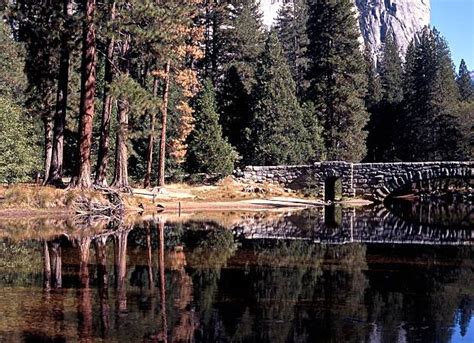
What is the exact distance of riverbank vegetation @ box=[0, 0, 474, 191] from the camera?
2469cm

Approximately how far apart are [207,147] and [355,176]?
28.1 feet

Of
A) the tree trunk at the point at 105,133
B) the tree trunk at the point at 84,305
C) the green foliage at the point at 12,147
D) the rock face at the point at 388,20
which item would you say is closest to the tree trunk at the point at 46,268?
the tree trunk at the point at 84,305

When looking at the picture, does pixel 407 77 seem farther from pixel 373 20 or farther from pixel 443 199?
pixel 373 20

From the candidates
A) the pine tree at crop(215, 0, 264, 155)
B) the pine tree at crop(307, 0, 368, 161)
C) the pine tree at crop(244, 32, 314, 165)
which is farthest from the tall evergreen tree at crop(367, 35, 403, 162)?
the pine tree at crop(244, 32, 314, 165)

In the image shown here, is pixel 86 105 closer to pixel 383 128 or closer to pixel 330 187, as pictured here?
pixel 330 187

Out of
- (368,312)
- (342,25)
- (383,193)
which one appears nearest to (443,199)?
(383,193)

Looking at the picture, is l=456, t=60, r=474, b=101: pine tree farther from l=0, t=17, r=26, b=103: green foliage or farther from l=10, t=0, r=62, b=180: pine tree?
l=10, t=0, r=62, b=180: pine tree

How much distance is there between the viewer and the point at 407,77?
2635 inches

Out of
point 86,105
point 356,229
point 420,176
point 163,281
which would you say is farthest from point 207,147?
point 163,281

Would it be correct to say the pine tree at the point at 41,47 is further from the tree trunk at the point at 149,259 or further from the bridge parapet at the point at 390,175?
the bridge parapet at the point at 390,175

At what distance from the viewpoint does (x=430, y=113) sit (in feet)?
185

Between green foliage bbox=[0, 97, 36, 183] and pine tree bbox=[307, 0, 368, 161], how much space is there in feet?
76.2

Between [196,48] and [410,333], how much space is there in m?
24.6

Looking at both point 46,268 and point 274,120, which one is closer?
point 46,268
